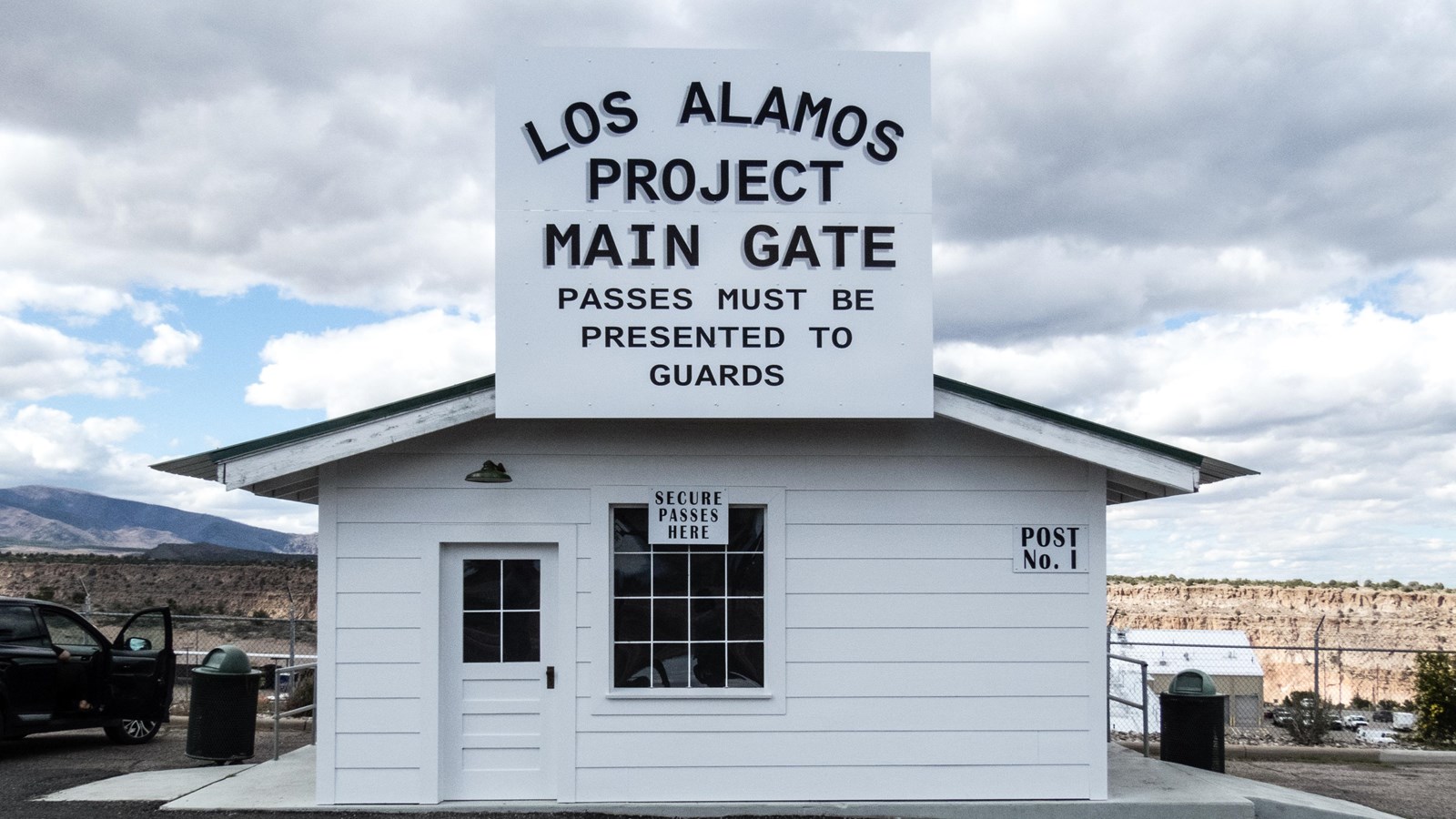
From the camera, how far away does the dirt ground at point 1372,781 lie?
451 inches

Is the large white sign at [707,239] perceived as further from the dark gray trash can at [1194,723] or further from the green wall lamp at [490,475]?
the dark gray trash can at [1194,723]

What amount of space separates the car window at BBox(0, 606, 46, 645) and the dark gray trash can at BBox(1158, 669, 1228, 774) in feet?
38.5

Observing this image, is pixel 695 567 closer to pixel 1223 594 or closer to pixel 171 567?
pixel 1223 594

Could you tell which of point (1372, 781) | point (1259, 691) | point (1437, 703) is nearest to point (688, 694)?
point (1372, 781)

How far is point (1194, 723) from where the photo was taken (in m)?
11.5

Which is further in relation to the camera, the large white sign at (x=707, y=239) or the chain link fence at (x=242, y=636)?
the chain link fence at (x=242, y=636)

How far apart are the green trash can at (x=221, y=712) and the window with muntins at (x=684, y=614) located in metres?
4.41

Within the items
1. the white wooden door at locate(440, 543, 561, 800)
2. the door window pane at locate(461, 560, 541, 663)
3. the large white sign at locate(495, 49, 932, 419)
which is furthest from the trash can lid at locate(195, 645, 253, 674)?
the large white sign at locate(495, 49, 932, 419)

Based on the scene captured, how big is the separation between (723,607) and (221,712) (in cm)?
538

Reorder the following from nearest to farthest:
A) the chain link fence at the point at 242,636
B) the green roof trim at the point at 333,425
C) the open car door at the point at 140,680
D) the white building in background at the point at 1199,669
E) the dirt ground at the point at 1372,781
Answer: the green roof trim at the point at 333,425, the dirt ground at the point at 1372,781, the open car door at the point at 140,680, the white building in background at the point at 1199,669, the chain link fence at the point at 242,636

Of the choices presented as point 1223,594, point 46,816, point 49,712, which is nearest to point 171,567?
point 1223,594

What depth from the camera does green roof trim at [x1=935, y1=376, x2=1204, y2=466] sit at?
31.3 ft

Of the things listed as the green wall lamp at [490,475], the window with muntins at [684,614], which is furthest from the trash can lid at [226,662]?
the window with muntins at [684,614]

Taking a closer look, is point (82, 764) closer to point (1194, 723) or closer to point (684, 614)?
point (684, 614)
